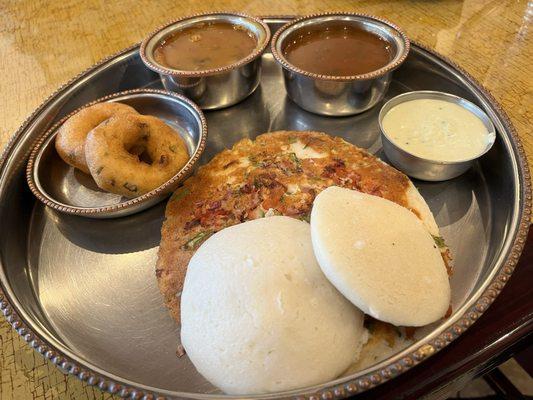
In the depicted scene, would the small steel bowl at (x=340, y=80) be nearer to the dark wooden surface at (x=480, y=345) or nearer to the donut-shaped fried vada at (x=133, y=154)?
the donut-shaped fried vada at (x=133, y=154)

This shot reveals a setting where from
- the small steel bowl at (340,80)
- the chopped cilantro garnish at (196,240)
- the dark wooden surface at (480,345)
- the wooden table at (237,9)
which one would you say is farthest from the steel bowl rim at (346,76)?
the dark wooden surface at (480,345)

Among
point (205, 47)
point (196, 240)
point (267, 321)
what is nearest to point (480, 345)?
point (267, 321)

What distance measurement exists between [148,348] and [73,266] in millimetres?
636

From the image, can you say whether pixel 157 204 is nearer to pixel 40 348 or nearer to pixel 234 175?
pixel 234 175

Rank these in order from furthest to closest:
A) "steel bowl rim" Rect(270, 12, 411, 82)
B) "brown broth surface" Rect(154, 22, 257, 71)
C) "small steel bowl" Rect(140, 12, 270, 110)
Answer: "brown broth surface" Rect(154, 22, 257, 71) → "small steel bowl" Rect(140, 12, 270, 110) → "steel bowl rim" Rect(270, 12, 411, 82)

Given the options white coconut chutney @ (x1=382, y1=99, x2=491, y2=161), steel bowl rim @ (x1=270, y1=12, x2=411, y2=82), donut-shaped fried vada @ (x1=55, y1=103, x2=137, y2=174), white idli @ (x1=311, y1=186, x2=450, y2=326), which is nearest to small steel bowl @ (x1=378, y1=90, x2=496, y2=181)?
white coconut chutney @ (x1=382, y1=99, x2=491, y2=161)

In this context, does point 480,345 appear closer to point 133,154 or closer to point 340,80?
point 340,80

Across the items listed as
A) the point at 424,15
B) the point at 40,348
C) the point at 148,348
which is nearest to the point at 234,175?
the point at 148,348

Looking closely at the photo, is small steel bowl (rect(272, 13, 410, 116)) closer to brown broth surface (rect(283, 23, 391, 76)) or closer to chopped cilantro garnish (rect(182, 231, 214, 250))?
brown broth surface (rect(283, 23, 391, 76))

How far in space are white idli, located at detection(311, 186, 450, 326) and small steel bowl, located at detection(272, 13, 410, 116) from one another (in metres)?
0.96

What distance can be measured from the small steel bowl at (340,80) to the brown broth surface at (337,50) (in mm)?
38

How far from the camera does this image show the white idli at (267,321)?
1.48 meters

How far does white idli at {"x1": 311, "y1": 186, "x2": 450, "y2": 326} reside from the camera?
1.50m

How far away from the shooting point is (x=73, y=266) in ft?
6.97
